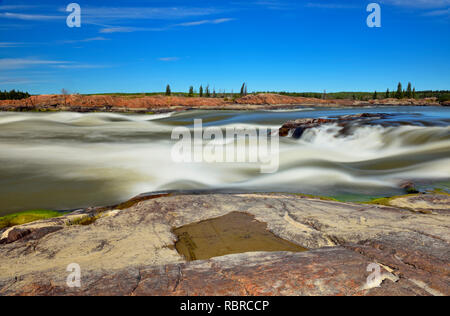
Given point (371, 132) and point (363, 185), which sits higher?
point (371, 132)

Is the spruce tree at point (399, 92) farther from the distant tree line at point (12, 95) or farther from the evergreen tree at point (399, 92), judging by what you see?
the distant tree line at point (12, 95)

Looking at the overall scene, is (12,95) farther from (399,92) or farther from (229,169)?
(399,92)

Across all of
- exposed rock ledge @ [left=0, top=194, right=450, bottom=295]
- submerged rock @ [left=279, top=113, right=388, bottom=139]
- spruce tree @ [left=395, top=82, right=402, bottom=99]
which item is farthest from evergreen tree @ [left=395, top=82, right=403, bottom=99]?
exposed rock ledge @ [left=0, top=194, right=450, bottom=295]

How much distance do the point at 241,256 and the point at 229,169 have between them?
8.43m

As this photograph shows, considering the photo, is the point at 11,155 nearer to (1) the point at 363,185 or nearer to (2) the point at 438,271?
(1) the point at 363,185

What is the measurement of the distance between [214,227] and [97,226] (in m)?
1.88

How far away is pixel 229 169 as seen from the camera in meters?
11.8

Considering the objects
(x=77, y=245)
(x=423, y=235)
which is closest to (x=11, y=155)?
(x=77, y=245)

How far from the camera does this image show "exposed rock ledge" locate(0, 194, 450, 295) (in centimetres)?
271

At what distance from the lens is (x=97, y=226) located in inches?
185

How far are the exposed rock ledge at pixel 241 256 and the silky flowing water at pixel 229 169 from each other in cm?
336

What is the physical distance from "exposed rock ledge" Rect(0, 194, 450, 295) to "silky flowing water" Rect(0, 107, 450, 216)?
336cm

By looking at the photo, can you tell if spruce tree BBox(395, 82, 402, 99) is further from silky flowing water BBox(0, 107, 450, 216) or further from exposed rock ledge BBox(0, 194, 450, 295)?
exposed rock ledge BBox(0, 194, 450, 295)
